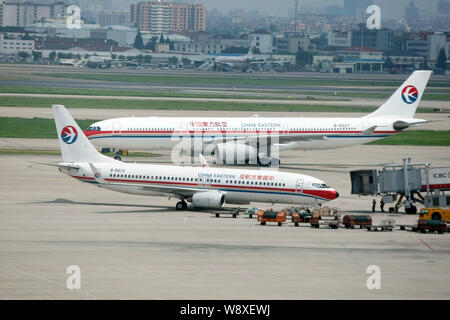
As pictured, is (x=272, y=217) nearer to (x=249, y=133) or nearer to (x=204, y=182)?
(x=204, y=182)

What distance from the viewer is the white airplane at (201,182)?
204 ft

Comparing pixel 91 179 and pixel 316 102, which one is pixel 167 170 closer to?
pixel 91 179

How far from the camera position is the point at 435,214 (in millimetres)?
59938

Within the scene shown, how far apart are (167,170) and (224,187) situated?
15.1 ft

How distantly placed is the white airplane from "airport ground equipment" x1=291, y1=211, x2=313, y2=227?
10.5 ft

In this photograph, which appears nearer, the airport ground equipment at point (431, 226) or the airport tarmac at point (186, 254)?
the airport tarmac at point (186, 254)

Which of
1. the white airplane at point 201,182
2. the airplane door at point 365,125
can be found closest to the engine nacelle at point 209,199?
the white airplane at point 201,182

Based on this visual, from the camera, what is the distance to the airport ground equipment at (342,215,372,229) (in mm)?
57438

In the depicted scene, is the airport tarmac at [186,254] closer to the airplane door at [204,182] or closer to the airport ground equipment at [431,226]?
the airport ground equipment at [431,226]

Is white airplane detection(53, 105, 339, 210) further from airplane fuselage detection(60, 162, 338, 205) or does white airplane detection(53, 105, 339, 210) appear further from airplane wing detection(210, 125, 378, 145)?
airplane wing detection(210, 125, 378, 145)

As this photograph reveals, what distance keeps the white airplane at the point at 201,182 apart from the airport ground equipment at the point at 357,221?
4295mm

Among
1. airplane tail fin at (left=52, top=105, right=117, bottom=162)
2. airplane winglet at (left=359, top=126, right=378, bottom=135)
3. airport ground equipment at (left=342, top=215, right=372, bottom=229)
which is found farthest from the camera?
airplane winglet at (left=359, top=126, right=378, bottom=135)

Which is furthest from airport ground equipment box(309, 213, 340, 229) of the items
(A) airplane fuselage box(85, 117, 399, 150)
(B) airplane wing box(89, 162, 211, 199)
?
(A) airplane fuselage box(85, 117, 399, 150)

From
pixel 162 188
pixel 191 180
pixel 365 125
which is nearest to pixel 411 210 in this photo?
pixel 191 180
